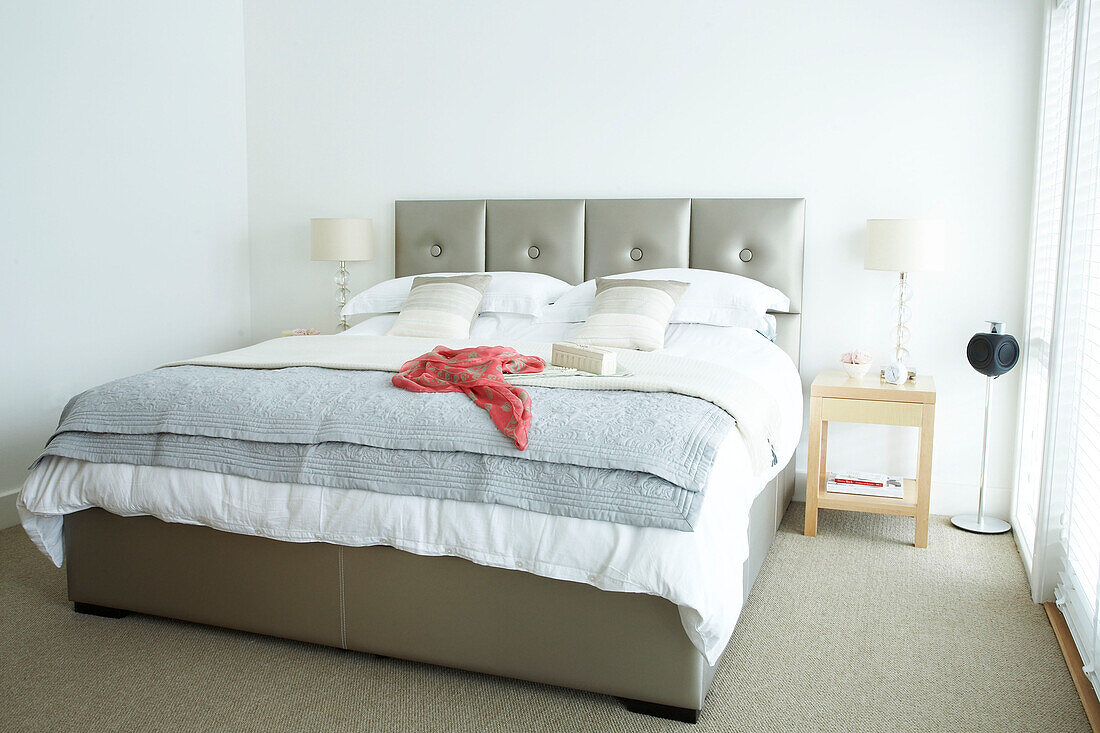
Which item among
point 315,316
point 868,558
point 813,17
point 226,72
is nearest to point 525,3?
point 813,17

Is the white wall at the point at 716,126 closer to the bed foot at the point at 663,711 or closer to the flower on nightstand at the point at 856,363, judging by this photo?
the flower on nightstand at the point at 856,363

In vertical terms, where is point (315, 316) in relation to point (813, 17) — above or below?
below

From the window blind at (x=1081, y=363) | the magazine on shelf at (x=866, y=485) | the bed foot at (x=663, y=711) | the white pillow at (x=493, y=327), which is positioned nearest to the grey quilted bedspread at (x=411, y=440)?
the bed foot at (x=663, y=711)

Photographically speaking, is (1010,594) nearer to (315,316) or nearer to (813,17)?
(813,17)

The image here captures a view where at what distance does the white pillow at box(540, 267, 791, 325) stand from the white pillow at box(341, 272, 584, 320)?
9 cm

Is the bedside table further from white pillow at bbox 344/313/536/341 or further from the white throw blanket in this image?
white pillow at bbox 344/313/536/341

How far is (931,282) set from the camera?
142 inches

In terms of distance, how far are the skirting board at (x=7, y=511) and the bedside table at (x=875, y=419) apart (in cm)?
309

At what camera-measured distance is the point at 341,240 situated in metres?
4.22

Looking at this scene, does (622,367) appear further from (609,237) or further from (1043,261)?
(1043,261)

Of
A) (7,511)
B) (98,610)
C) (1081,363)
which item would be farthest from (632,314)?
(7,511)

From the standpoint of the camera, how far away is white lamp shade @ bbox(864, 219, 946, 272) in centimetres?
330

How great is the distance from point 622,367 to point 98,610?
171cm

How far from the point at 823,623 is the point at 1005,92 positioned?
2.29 m
